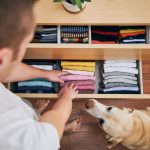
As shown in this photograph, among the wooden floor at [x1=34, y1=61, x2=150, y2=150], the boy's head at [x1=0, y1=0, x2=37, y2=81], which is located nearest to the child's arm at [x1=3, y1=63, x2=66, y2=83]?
the wooden floor at [x1=34, y1=61, x2=150, y2=150]

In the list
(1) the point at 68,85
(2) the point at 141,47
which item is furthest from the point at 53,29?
(2) the point at 141,47

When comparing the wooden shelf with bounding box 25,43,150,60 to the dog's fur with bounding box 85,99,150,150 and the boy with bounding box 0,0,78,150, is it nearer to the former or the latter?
the dog's fur with bounding box 85,99,150,150

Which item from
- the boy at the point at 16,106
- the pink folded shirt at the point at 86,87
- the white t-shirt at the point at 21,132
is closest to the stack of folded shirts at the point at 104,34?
the pink folded shirt at the point at 86,87

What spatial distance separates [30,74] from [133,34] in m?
0.59

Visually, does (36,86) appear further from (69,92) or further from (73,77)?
(69,92)

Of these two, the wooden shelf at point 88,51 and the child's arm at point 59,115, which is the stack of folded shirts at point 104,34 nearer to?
the wooden shelf at point 88,51

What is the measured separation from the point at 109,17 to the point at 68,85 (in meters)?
0.39

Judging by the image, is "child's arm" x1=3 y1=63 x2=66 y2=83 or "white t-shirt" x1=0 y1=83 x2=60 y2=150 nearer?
"white t-shirt" x1=0 y1=83 x2=60 y2=150

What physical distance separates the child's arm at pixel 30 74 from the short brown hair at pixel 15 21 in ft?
2.46

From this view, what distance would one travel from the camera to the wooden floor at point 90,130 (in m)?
1.93

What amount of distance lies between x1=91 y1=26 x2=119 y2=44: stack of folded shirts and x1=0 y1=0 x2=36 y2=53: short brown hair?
1.07 meters

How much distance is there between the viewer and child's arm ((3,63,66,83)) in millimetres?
1467

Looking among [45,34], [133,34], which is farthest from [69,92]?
[133,34]

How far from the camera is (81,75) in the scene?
1.76 m
